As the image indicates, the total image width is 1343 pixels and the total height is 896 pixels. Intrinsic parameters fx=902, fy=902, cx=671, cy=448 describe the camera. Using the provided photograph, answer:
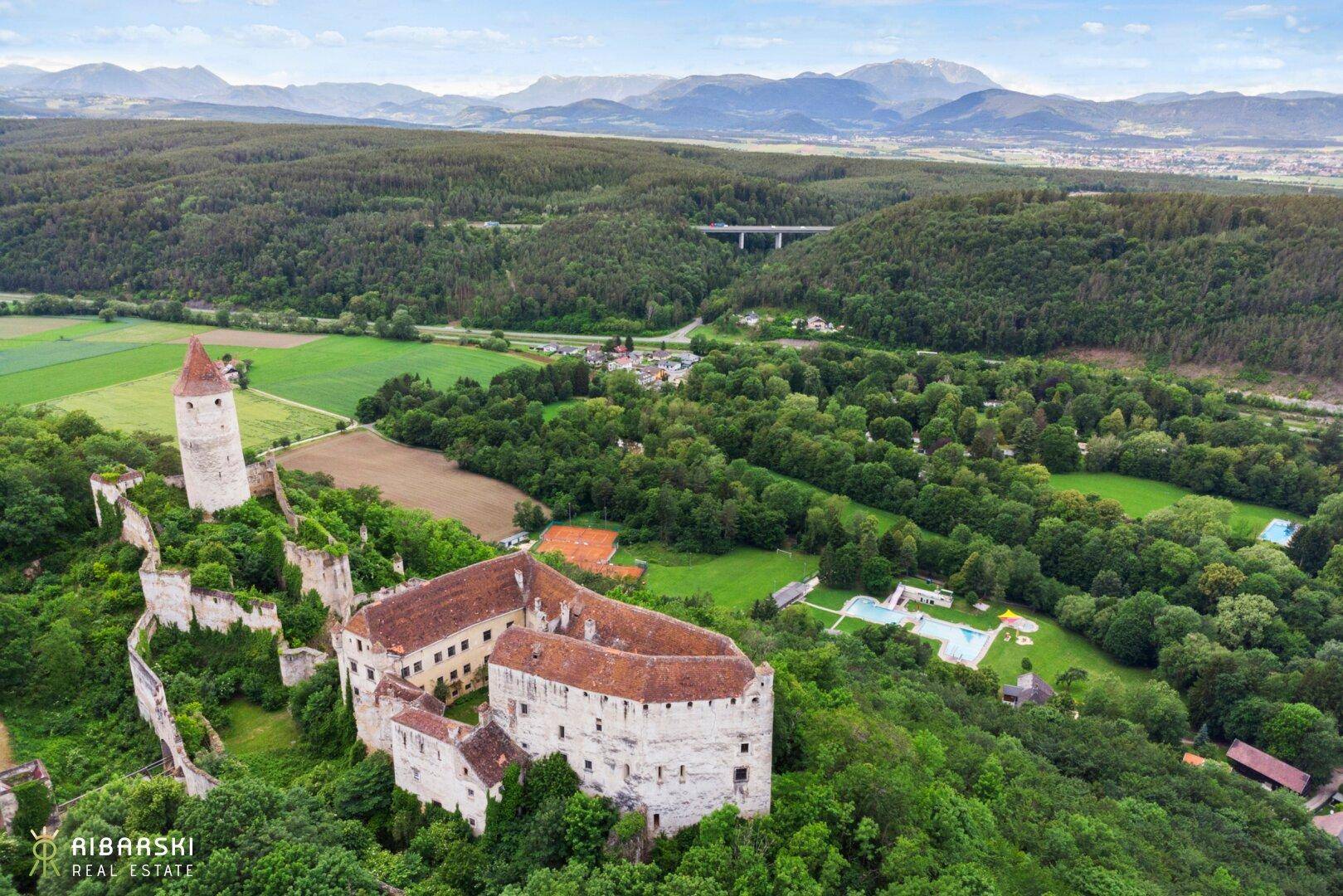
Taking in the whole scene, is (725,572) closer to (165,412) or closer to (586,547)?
(586,547)

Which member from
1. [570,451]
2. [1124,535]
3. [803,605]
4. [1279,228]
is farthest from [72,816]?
[1279,228]

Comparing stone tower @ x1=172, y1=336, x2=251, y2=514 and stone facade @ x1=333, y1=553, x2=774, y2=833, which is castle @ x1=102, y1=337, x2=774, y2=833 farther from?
stone tower @ x1=172, y1=336, x2=251, y2=514

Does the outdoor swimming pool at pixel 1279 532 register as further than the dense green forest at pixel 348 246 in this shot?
No

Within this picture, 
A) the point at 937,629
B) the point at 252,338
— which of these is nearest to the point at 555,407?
the point at 252,338

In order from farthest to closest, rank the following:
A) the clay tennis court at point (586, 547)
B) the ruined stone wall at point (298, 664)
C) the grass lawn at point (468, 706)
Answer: the clay tennis court at point (586, 547) < the ruined stone wall at point (298, 664) < the grass lawn at point (468, 706)

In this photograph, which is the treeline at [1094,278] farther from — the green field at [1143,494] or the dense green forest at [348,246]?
the green field at [1143,494]

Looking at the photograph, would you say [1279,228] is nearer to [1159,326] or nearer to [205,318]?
[1159,326]

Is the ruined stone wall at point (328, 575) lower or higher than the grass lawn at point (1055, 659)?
higher

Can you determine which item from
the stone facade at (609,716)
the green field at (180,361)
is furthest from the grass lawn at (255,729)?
the green field at (180,361)
